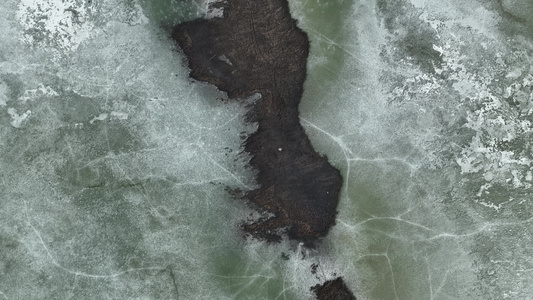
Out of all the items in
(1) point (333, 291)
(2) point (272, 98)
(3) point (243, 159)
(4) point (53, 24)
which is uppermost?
(4) point (53, 24)

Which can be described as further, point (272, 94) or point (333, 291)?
point (272, 94)

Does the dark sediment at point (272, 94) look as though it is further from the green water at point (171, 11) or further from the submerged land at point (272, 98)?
the green water at point (171, 11)

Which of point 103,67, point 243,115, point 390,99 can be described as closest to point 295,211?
point 243,115

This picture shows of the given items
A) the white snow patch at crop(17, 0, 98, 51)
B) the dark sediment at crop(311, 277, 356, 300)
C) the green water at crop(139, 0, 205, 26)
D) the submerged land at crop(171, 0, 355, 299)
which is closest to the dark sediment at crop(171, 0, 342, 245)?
the submerged land at crop(171, 0, 355, 299)

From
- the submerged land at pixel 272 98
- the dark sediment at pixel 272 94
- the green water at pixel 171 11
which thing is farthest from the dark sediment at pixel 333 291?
the green water at pixel 171 11

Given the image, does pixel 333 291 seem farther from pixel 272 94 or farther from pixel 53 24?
pixel 53 24

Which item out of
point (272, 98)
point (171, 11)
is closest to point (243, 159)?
point (272, 98)

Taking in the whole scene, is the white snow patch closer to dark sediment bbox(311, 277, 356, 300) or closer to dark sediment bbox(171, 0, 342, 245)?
dark sediment bbox(171, 0, 342, 245)
